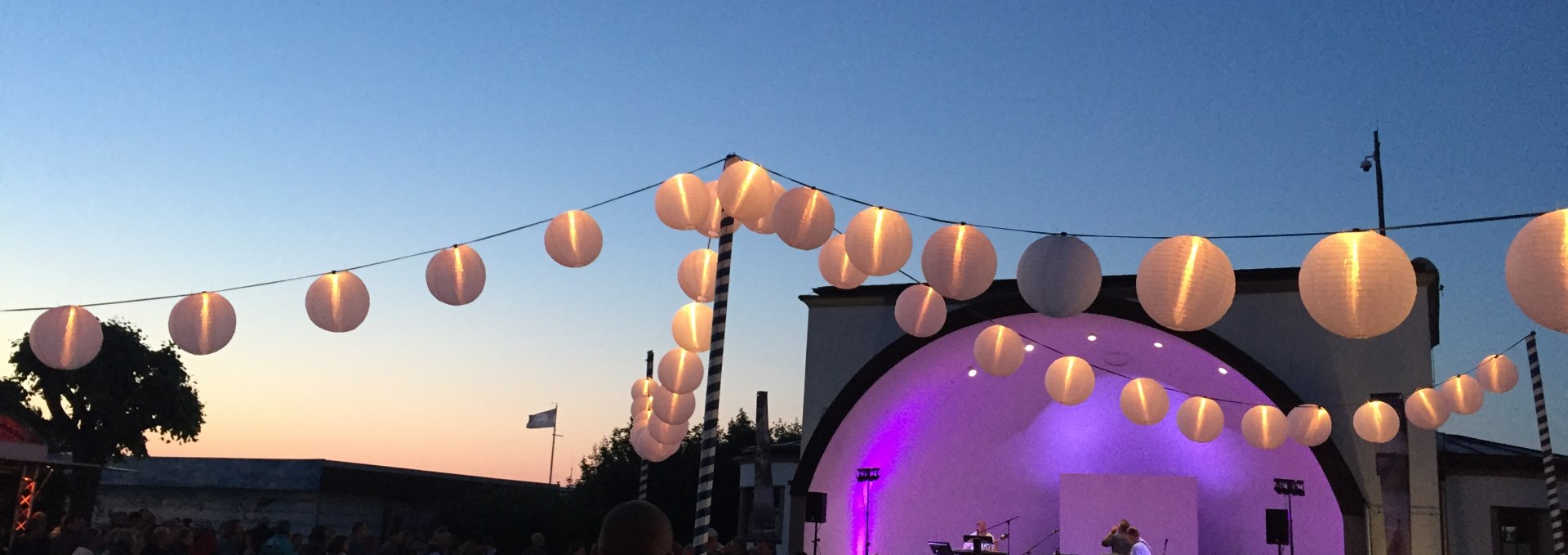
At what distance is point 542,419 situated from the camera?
831 inches

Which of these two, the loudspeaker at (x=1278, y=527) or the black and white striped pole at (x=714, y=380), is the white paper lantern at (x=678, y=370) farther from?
the loudspeaker at (x=1278, y=527)

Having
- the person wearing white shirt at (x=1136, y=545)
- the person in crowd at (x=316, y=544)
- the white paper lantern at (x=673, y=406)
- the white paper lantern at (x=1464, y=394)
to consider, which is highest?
the white paper lantern at (x=1464, y=394)

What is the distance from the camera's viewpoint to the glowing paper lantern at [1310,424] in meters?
13.3

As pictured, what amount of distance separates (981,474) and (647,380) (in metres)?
7.23

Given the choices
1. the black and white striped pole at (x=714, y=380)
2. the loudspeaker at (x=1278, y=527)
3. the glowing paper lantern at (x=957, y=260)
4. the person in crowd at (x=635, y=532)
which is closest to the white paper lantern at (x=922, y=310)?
the glowing paper lantern at (x=957, y=260)

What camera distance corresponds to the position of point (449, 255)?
8.55 m

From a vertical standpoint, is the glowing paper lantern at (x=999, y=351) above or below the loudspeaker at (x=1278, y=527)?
above

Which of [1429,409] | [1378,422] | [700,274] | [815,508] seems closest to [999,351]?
[700,274]

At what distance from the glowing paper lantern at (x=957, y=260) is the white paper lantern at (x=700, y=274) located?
94.5 inches

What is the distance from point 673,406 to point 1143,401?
18.8ft

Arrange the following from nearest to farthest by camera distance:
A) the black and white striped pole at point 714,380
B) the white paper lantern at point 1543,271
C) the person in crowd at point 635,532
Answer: the person in crowd at point 635,532 < the white paper lantern at point 1543,271 < the black and white striped pole at point 714,380

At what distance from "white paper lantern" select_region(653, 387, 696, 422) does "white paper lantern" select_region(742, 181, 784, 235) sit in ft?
11.7

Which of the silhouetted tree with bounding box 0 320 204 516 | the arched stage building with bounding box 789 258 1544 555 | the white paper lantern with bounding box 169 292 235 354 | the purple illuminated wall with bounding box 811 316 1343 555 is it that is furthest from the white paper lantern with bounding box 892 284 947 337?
the silhouetted tree with bounding box 0 320 204 516

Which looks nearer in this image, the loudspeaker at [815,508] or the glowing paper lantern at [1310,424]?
the glowing paper lantern at [1310,424]
